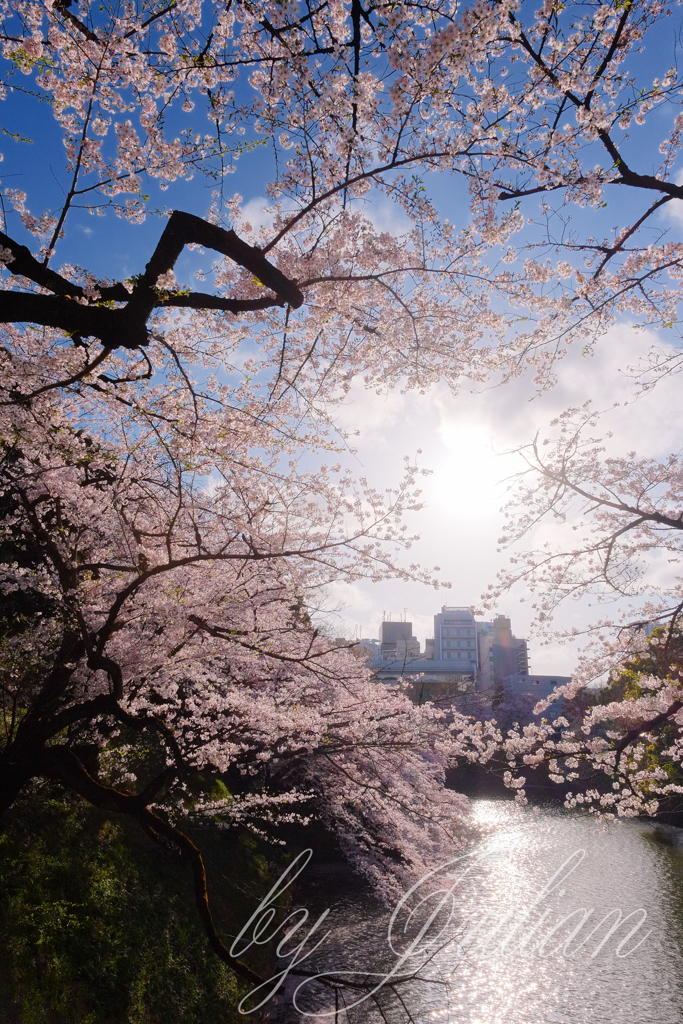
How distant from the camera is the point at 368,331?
5.23 metres

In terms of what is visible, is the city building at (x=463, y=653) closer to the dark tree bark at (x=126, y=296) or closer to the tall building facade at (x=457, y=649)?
the tall building facade at (x=457, y=649)

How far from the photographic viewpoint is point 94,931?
22.3 ft

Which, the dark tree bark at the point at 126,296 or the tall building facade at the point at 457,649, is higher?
the tall building facade at the point at 457,649

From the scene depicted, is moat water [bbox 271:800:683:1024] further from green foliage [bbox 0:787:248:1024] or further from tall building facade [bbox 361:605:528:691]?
tall building facade [bbox 361:605:528:691]

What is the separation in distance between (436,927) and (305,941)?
11.5ft

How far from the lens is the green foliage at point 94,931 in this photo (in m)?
5.69

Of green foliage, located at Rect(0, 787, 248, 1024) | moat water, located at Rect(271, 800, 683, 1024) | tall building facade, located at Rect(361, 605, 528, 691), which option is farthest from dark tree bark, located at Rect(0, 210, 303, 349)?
tall building facade, located at Rect(361, 605, 528, 691)

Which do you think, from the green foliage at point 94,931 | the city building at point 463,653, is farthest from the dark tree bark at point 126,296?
the city building at point 463,653

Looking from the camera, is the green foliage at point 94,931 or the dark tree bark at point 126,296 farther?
the green foliage at point 94,931

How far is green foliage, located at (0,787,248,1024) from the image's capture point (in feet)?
18.7

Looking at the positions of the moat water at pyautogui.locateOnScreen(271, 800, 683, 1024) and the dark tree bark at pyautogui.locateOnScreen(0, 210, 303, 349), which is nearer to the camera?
the dark tree bark at pyautogui.locateOnScreen(0, 210, 303, 349)

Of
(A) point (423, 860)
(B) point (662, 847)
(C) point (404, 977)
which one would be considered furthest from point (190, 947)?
(B) point (662, 847)

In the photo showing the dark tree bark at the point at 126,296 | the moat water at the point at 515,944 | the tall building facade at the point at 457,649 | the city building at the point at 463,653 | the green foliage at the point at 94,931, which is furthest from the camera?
the tall building facade at the point at 457,649

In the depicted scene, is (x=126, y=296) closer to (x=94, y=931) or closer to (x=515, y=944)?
(x=94, y=931)
